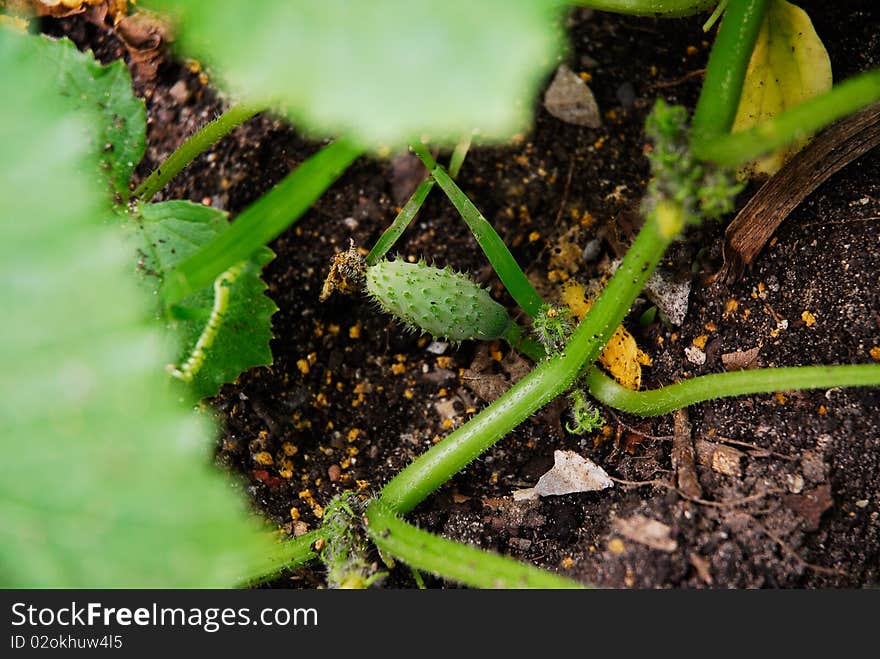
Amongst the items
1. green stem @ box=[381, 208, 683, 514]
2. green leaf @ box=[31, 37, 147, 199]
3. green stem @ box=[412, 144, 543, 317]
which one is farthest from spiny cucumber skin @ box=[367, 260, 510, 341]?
green leaf @ box=[31, 37, 147, 199]

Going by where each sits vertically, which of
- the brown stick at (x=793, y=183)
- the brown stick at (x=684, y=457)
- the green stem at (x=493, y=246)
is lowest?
the brown stick at (x=684, y=457)

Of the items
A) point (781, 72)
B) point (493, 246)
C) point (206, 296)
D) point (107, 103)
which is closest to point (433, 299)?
point (493, 246)

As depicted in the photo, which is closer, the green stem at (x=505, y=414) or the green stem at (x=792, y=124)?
the green stem at (x=792, y=124)

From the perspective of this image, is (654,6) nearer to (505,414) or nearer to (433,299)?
(433,299)

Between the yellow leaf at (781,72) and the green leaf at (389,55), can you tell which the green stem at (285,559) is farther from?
the yellow leaf at (781,72)

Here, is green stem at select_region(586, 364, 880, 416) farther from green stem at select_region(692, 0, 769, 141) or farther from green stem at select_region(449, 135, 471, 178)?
green stem at select_region(449, 135, 471, 178)

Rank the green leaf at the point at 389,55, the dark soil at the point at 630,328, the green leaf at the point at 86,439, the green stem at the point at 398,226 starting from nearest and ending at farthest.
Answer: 1. the green leaf at the point at 389,55
2. the green leaf at the point at 86,439
3. the dark soil at the point at 630,328
4. the green stem at the point at 398,226

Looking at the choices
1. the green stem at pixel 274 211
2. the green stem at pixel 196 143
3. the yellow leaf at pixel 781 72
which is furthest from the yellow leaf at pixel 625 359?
the green stem at pixel 196 143
